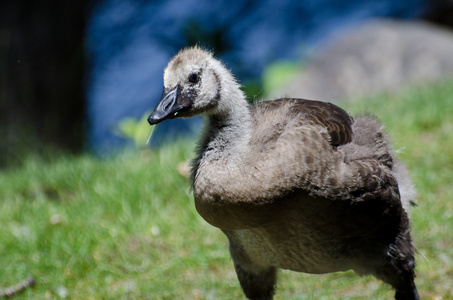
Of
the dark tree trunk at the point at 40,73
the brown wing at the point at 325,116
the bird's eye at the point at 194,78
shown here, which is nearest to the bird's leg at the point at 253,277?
the brown wing at the point at 325,116

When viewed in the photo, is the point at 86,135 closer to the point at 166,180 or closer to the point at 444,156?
the point at 166,180

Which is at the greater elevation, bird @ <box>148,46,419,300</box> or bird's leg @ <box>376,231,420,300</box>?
bird @ <box>148,46,419,300</box>

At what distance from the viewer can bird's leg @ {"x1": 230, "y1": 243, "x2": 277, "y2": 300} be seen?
3244 millimetres

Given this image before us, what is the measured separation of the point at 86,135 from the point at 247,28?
3194 mm

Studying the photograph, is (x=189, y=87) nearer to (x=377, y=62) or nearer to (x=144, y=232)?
(x=144, y=232)

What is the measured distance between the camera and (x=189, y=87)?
2.72 meters

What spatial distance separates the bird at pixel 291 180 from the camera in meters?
2.59

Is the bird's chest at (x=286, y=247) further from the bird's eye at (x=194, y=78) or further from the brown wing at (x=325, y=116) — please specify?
the bird's eye at (x=194, y=78)

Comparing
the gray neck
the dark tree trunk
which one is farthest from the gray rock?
the gray neck

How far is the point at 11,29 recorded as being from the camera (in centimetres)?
635

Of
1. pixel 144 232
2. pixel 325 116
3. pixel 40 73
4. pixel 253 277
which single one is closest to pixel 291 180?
pixel 325 116

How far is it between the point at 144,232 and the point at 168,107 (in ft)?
6.49

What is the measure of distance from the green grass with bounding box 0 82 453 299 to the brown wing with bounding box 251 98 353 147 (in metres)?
0.77

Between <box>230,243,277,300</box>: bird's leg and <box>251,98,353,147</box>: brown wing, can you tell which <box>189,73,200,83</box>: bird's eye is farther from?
Answer: <box>230,243,277,300</box>: bird's leg
